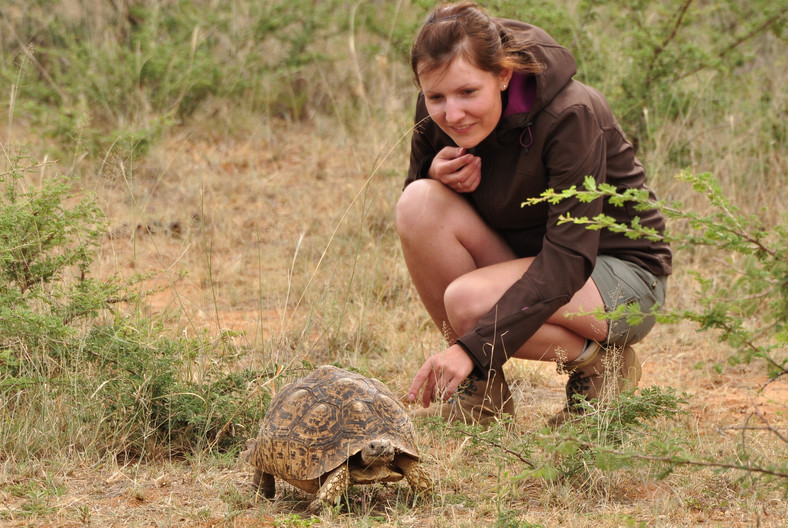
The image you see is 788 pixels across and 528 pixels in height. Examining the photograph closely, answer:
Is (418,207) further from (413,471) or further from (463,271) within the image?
(413,471)

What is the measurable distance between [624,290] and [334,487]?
170 centimetres

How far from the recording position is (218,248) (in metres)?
6.51

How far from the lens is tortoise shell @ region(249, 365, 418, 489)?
3035mm

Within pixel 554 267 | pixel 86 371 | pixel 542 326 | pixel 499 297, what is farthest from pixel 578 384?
pixel 86 371

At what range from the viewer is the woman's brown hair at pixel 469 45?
3.59 meters

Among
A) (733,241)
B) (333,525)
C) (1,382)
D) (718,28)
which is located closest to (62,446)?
(1,382)

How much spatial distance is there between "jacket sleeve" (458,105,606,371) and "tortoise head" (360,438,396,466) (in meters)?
0.67

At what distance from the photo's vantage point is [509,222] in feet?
13.6

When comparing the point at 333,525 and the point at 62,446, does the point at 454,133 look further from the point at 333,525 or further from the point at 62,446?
the point at 62,446

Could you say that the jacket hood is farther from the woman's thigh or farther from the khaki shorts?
the khaki shorts

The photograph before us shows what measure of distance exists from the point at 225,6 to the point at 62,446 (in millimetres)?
7168

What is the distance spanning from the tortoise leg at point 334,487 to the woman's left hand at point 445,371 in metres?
0.48

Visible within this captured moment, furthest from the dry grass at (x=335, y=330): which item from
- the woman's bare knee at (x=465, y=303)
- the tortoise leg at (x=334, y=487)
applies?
the woman's bare knee at (x=465, y=303)

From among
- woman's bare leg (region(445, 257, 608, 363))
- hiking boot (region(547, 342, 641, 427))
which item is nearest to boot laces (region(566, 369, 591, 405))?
hiking boot (region(547, 342, 641, 427))
